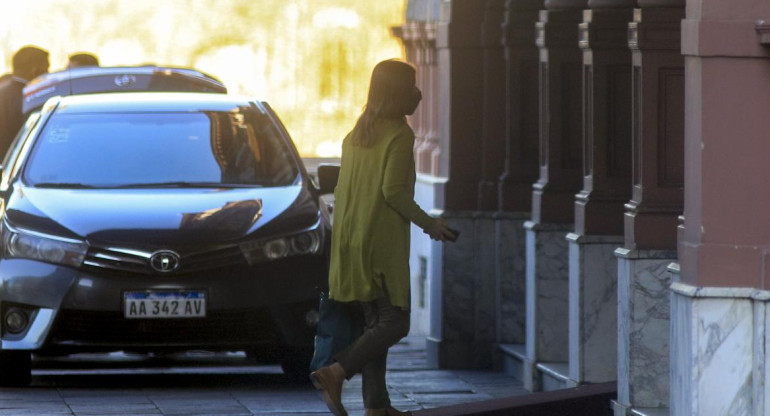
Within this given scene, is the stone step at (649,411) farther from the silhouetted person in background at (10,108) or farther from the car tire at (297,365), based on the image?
the silhouetted person in background at (10,108)

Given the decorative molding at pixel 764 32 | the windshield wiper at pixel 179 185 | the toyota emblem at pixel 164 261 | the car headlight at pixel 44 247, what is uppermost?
the decorative molding at pixel 764 32

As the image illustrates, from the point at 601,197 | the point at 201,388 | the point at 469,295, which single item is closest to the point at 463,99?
the point at 469,295

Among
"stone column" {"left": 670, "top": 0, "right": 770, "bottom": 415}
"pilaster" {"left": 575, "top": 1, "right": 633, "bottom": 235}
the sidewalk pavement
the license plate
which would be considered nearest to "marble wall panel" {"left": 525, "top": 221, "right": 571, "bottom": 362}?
the sidewalk pavement

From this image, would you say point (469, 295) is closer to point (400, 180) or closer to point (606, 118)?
point (606, 118)

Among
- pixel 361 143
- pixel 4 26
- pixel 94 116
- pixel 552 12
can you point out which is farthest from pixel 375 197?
pixel 4 26

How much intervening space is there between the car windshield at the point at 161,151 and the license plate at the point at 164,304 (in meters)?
0.96

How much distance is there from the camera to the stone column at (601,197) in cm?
1139

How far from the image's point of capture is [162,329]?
1208 centimetres

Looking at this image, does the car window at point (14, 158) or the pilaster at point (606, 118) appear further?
the car window at point (14, 158)

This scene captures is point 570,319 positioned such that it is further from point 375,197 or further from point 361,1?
point 361,1

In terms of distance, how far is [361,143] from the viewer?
1029 cm

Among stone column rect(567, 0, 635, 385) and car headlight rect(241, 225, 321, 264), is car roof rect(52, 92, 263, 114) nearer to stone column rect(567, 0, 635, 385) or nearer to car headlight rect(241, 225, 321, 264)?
car headlight rect(241, 225, 321, 264)

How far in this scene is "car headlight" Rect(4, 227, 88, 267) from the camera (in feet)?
39.3

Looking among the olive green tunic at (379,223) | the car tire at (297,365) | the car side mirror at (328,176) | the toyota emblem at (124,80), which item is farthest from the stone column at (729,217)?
the toyota emblem at (124,80)
